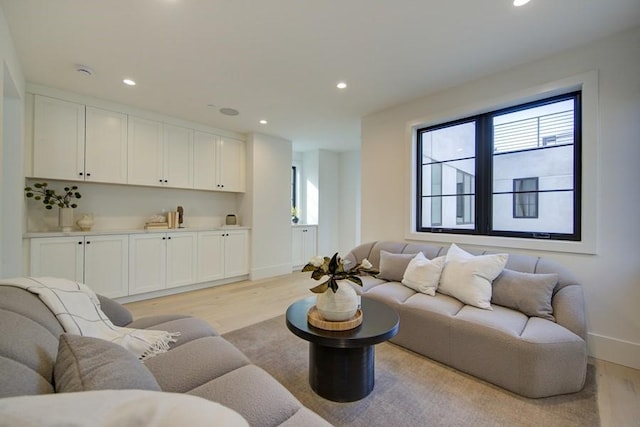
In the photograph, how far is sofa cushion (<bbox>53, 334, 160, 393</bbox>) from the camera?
75cm

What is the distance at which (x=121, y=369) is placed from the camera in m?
0.82

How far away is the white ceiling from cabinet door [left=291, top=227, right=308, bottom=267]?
281cm

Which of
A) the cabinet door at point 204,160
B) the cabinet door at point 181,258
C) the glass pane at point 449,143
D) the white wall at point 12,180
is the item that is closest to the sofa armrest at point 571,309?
the glass pane at point 449,143

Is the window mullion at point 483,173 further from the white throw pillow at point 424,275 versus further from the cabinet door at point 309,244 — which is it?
the cabinet door at point 309,244

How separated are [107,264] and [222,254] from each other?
146 centimetres

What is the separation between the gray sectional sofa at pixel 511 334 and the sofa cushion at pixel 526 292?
11 millimetres

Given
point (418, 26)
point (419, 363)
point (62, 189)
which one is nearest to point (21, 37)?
point (62, 189)

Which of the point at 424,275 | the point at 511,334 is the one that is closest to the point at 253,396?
the point at 511,334

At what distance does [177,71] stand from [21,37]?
3.62 ft

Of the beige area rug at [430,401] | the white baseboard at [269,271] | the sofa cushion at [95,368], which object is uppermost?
the sofa cushion at [95,368]

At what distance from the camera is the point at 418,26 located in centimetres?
204

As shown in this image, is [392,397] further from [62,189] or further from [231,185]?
[62,189]

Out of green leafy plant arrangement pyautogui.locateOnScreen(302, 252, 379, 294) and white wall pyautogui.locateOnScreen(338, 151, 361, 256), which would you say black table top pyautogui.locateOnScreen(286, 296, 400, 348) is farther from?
white wall pyautogui.locateOnScreen(338, 151, 361, 256)

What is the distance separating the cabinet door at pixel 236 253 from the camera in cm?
441
